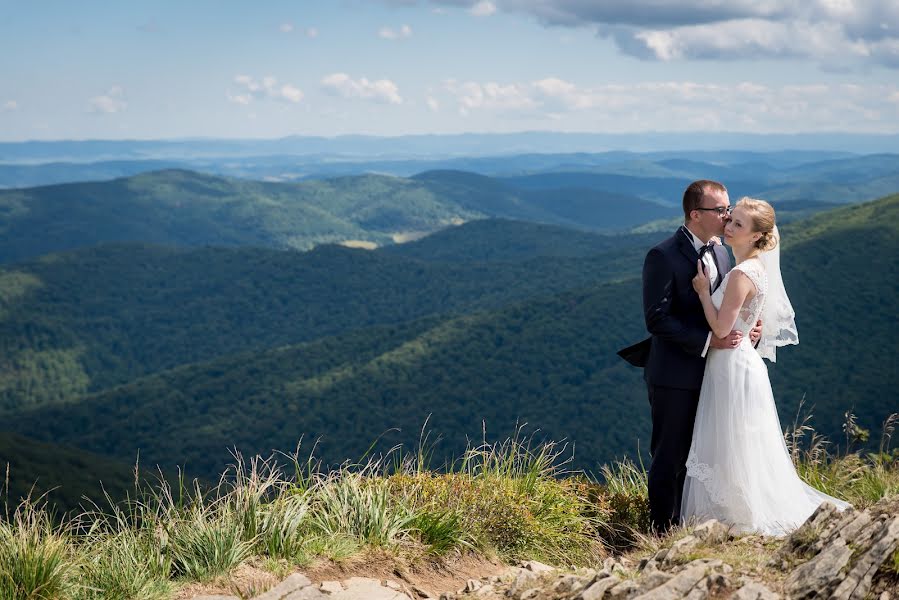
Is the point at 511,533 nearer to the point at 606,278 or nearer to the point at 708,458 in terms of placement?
the point at 708,458

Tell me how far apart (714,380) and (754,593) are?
211 centimetres

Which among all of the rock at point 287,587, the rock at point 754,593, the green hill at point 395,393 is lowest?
the green hill at point 395,393

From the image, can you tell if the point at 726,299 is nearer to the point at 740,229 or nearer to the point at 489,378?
the point at 740,229

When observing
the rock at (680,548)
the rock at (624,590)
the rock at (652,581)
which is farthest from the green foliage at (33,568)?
the rock at (680,548)

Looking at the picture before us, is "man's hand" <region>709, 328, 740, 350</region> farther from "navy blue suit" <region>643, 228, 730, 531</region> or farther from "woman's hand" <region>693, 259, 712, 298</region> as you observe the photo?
"woman's hand" <region>693, 259, 712, 298</region>

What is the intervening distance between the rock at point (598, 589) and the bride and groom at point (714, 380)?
1756 millimetres

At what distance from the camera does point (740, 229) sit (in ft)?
17.8

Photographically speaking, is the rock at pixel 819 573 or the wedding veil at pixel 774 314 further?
the wedding veil at pixel 774 314

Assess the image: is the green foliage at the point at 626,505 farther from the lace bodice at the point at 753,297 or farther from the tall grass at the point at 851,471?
the lace bodice at the point at 753,297

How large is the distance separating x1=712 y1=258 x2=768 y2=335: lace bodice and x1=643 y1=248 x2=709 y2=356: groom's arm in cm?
26

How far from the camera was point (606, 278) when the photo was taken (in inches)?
3922

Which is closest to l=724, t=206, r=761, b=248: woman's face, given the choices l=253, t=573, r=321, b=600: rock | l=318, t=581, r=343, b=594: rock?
l=318, t=581, r=343, b=594: rock

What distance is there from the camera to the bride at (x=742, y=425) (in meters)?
5.39

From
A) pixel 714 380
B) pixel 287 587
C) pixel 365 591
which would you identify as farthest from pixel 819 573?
pixel 287 587
